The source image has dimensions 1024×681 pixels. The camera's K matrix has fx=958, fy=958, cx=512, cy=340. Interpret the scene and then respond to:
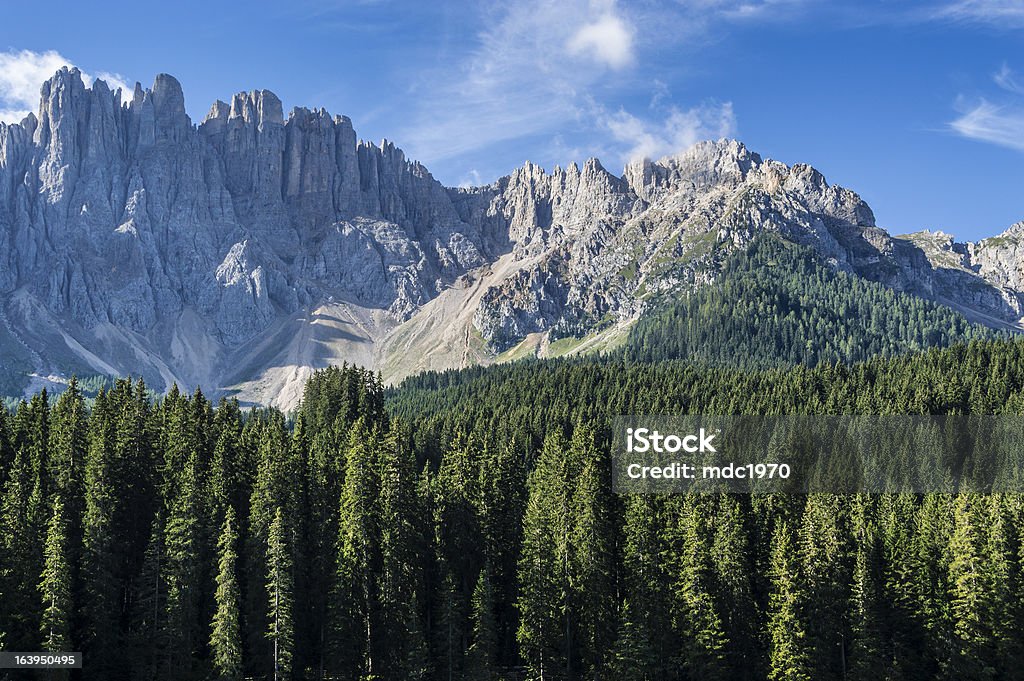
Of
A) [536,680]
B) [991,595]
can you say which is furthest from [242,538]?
[991,595]

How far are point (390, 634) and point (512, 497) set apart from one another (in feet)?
81.0

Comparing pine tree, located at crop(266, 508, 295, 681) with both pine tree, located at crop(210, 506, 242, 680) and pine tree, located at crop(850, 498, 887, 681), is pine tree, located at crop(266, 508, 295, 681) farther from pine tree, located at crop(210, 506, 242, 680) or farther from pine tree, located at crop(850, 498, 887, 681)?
pine tree, located at crop(850, 498, 887, 681)

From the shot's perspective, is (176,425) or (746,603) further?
(176,425)

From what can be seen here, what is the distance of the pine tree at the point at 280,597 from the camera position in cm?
7144

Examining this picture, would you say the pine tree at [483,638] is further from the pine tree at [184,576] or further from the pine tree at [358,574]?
the pine tree at [184,576]

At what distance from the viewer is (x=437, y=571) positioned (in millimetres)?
84938

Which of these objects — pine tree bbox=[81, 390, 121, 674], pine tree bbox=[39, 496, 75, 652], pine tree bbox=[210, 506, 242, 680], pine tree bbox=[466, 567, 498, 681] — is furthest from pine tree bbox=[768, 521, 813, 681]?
pine tree bbox=[39, 496, 75, 652]

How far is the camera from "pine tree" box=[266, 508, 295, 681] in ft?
234

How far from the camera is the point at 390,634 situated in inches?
2970

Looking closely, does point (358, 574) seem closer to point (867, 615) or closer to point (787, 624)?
point (787, 624)

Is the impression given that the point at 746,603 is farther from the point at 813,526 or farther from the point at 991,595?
the point at 991,595

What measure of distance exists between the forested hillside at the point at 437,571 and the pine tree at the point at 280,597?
0.56 ft

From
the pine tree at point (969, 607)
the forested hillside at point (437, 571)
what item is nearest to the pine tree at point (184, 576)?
the forested hillside at point (437, 571)

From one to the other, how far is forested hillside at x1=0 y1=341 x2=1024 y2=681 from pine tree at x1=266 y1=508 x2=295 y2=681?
0.17 meters
